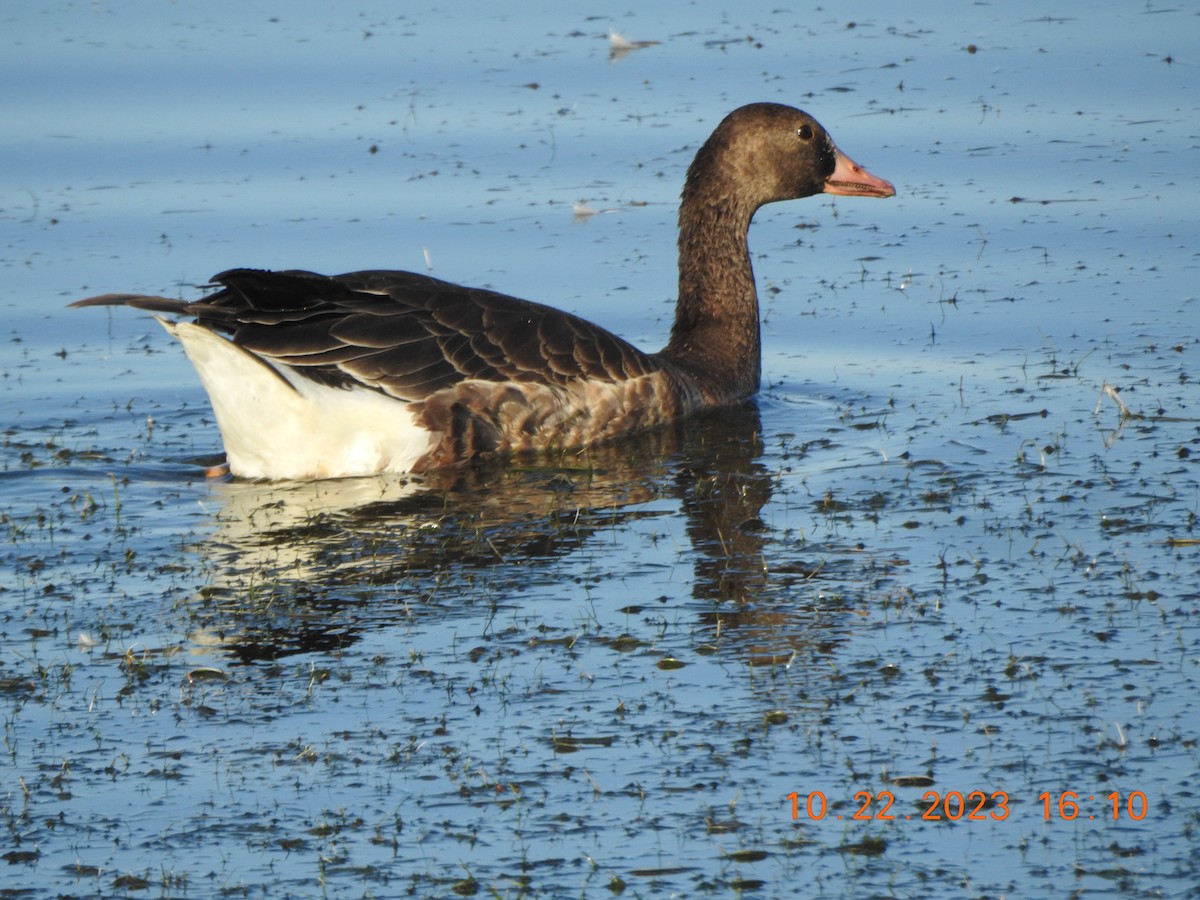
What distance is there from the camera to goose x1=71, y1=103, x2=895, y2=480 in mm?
9141

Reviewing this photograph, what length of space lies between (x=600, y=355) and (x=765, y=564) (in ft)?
Result: 8.39

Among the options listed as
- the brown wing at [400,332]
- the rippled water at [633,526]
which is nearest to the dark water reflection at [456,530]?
the rippled water at [633,526]

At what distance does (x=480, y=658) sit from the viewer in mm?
6723

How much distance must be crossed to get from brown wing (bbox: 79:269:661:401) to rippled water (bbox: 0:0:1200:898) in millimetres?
577

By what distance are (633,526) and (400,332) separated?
1901 millimetres

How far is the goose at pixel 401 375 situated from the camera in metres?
9.14

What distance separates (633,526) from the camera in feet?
27.8

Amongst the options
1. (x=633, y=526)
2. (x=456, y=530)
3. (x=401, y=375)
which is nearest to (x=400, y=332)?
(x=401, y=375)

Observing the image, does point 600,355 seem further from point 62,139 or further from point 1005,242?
point 62,139

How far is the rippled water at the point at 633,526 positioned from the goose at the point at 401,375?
28 centimetres

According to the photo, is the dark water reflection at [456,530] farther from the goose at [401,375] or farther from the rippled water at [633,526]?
the goose at [401,375]
